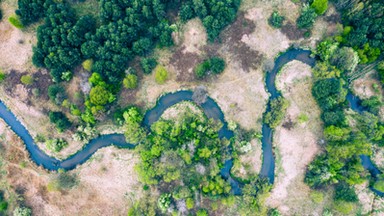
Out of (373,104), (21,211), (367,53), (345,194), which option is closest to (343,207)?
(345,194)

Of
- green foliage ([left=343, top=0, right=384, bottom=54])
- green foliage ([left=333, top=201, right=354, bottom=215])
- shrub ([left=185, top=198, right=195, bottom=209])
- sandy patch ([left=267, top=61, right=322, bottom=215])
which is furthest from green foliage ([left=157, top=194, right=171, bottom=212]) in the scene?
green foliage ([left=343, top=0, right=384, bottom=54])

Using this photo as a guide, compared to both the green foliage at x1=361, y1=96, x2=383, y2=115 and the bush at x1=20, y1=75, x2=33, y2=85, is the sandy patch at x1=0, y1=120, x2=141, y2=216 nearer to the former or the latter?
the bush at x1=20, y1=75, x2=33, y2=85

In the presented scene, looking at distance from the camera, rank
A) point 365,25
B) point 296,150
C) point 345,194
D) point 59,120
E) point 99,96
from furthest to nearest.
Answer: point 296,150 < point 59,120 < point 345,194 < point 99,96 < point 365,25

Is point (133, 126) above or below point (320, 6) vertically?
below

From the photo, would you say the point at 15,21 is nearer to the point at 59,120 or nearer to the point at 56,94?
the point at 56,94

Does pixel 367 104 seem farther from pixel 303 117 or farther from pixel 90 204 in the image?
pixel 90 204

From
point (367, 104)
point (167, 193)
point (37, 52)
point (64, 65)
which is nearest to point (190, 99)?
point (167, 193)
